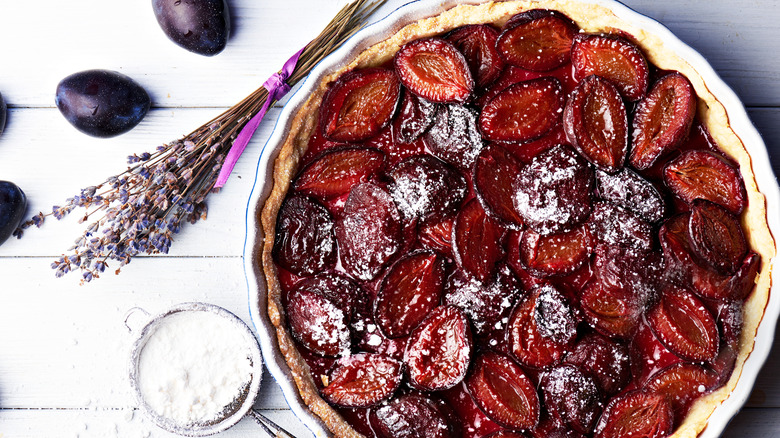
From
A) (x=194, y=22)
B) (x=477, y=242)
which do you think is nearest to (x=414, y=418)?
(x=477, y=242)

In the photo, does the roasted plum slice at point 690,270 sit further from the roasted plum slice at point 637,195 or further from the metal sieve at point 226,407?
the metal sieve at point 226,407

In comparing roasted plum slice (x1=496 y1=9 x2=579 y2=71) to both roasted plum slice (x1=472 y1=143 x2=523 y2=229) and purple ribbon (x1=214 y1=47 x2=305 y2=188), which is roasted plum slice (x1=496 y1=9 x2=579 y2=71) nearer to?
roasted plum slice (x1=472 y1=143 x2=523 y2=229)

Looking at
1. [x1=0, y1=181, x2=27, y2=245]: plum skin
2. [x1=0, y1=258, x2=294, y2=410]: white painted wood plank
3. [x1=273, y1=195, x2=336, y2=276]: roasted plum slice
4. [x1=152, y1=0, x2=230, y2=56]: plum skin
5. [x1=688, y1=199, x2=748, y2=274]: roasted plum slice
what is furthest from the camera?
[x1=0, y1=258, x2=294, y2=410]: white painted wood plank

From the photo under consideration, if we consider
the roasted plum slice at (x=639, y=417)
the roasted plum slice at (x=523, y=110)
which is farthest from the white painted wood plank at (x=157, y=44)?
the roasted plum slice at (x=639, y=417)

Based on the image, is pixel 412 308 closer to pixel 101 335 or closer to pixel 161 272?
pixel 161 272

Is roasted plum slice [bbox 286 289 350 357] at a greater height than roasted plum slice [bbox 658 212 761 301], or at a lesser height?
lesser

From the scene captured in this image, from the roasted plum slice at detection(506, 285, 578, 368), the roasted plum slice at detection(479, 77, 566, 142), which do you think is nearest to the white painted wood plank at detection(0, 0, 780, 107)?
the roasted plum slice at detection(479, 77, 566, 142)

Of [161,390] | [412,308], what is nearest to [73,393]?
[161,390]
